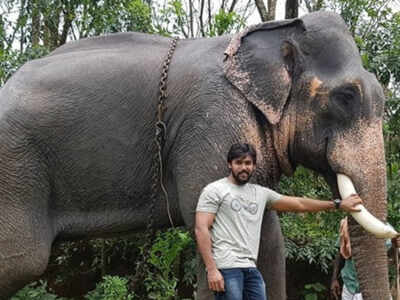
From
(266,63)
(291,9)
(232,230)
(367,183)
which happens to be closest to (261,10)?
(291,9)

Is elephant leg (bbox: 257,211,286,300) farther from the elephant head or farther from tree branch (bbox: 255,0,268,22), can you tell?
tree branch (bbox: 255,0,268,22)

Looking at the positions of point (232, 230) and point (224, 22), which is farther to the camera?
point (224, 22)

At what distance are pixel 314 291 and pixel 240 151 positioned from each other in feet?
11.9

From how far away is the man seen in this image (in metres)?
2.41

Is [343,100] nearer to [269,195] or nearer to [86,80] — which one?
[269,195]

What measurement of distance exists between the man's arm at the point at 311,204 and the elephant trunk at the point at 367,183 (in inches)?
3.2

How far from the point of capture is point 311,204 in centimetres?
259

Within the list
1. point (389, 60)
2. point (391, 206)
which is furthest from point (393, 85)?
point (391, 206)

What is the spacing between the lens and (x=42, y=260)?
2.82 metres

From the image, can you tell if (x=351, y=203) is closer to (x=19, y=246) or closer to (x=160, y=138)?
(x=160, y=138)

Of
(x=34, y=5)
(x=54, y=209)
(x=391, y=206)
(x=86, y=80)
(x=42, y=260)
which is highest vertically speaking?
(x=34, y=5)

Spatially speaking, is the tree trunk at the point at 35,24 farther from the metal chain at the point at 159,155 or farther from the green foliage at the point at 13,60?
the metal chain at the point at 159,155

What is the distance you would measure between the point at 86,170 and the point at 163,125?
0.40 meters

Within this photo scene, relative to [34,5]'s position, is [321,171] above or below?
below
